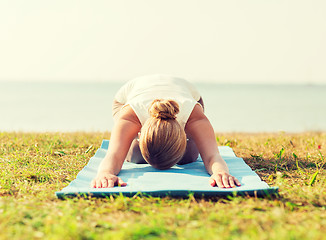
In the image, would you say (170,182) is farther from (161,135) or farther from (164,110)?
(164,110)

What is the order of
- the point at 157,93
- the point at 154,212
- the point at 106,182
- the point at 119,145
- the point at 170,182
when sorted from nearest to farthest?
the point at 154,212, the point at 106,182, the point at 170,182, the point at 119,145, the point at 157,93

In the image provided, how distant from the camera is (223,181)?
2.35m

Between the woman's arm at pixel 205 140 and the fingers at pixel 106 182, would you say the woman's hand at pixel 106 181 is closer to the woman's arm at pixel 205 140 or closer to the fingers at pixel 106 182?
the fingers at pixel 106 182

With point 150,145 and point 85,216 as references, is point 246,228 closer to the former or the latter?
point 85,216

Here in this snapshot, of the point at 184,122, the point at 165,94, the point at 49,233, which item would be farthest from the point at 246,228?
the point at 165,94

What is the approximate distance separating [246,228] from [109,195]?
0.92 m

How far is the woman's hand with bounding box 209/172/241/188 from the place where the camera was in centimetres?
231

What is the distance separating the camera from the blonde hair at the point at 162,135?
2.50 meters

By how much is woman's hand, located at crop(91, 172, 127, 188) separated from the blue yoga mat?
0.19 ft

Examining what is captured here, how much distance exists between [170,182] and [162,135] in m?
0.35

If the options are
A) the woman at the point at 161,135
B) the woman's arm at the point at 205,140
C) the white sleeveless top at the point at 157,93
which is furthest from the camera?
the white sleeveless top at the point at 157,93

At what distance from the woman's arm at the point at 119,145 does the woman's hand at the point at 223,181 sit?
68cm

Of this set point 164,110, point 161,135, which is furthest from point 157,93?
point 161,135

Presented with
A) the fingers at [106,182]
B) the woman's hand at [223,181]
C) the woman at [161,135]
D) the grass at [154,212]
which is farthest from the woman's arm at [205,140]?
the fingers at [106,182]
